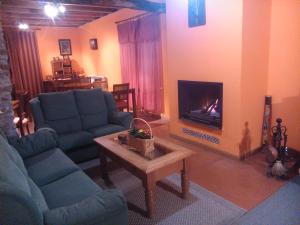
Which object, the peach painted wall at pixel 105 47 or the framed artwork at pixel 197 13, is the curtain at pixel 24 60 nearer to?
the peach painted wall at pixel 105 47

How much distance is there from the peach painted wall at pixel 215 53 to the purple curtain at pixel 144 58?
1.16 m

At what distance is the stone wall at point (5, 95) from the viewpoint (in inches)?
112

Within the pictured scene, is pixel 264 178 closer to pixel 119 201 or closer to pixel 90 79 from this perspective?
pixel 119 201

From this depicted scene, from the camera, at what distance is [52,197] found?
1727mm

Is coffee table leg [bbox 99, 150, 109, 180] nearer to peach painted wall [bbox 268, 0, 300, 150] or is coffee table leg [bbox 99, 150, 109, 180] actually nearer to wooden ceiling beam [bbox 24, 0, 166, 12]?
peach painted wall [bbox 268, 0, 300, 150]

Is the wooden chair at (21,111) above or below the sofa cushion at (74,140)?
above

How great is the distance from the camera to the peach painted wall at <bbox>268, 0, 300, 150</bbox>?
2.78 metres

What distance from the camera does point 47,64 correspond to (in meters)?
7.75

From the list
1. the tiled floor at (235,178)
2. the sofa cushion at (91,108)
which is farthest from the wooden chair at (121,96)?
the tiled floor at (235,178)

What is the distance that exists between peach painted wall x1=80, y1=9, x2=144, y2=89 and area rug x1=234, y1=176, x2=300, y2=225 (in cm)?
448

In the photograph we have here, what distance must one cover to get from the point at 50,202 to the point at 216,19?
8.82 ft

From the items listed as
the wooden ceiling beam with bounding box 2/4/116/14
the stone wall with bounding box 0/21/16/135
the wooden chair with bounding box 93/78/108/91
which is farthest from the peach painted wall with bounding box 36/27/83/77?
the stone wall with bounding box 0/21/16/135

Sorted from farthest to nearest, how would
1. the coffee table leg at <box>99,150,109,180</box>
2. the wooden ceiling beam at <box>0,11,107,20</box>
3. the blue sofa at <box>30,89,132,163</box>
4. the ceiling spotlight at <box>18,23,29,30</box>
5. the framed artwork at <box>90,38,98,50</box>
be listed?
the framed artwork at <box>90,38,98,50</box>, the ceiling spotlight at <box>18,23,29,30</box>, the wooden ceiling beam at <box>0,11,107,20</box>, the blue sofa at <box>30,89,132,163</box>, the coffee table leg at <box>99,150,109,180</box>

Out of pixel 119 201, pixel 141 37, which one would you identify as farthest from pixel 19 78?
pixel 119 201
